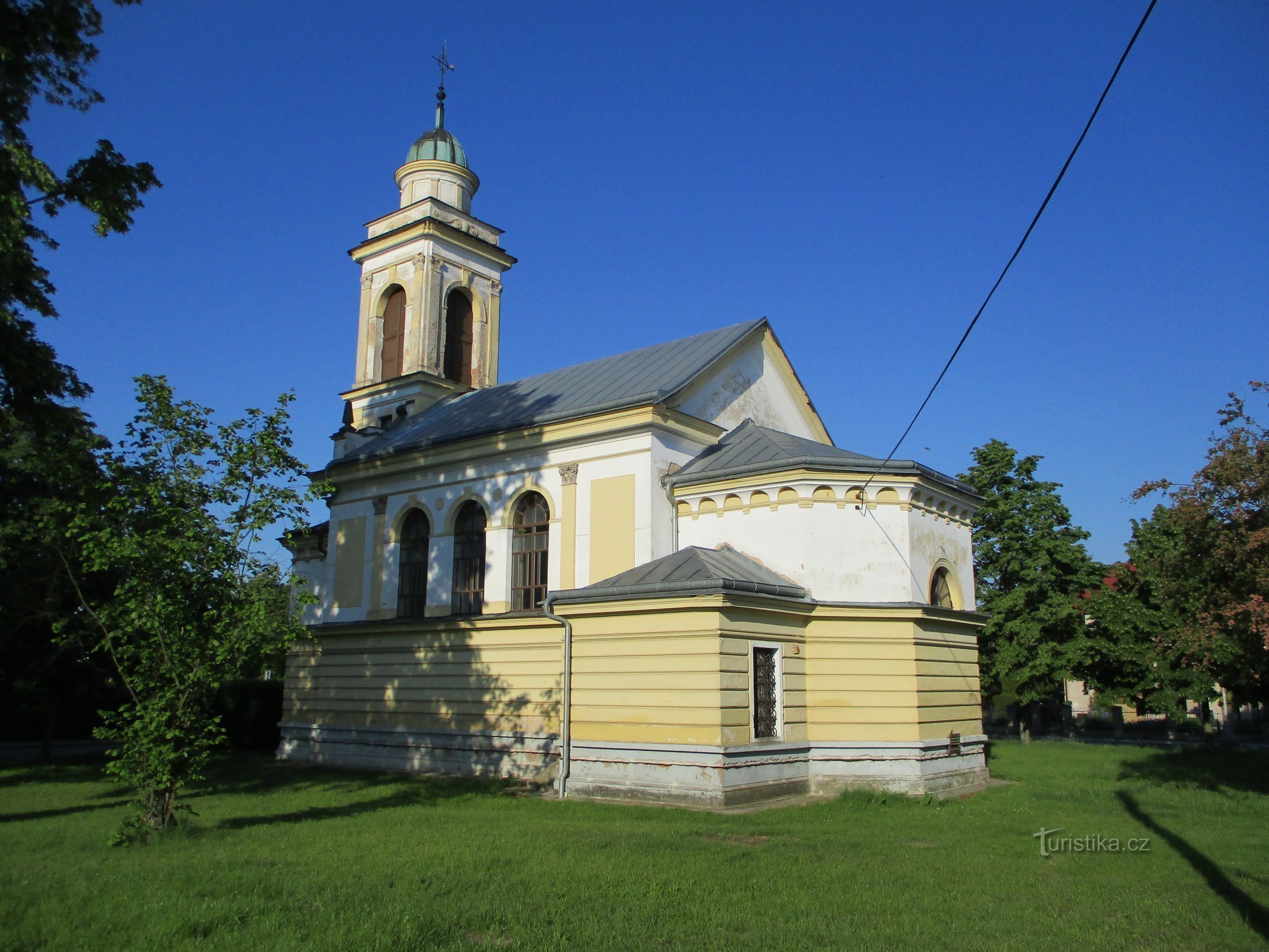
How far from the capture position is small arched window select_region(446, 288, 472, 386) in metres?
31.5

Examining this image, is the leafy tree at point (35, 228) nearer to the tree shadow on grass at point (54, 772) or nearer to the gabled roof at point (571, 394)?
the tree shadow on grass at point (54, 772)

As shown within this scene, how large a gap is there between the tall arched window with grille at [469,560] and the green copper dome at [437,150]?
14738 millimetres

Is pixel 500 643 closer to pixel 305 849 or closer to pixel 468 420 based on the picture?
pixel 468 420

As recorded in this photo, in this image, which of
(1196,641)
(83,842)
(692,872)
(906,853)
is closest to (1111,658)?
(1196,641)

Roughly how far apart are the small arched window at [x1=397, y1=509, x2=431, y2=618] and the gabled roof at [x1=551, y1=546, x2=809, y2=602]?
23.2 ft

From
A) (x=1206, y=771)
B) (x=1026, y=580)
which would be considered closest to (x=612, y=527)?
(x=1206, y=771)

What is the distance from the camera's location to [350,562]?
25750 mm

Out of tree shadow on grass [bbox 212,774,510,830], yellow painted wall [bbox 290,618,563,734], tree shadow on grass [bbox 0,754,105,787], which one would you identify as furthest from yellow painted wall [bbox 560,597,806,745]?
tree shadow on grass [bbox 0,754,105,787]

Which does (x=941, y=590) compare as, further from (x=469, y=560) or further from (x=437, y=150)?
(x=437, y=150)

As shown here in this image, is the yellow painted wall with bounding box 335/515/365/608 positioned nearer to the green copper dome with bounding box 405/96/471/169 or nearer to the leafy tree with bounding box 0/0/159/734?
the leafy tree with bounding box 0/0/159/734

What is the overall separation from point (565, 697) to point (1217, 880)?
35.9 feet

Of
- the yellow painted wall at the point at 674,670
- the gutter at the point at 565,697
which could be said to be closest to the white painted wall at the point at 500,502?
the gutter at the point at 565,697

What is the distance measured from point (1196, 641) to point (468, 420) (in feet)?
56.5

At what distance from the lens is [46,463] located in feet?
43.0
